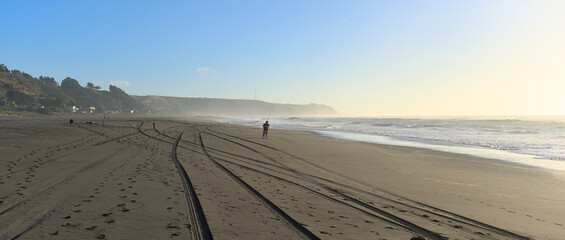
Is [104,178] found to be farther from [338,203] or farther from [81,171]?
[338,203]

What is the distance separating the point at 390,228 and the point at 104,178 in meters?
6.64

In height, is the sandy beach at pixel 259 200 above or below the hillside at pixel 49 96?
below

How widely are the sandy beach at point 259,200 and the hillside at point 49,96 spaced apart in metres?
79.0

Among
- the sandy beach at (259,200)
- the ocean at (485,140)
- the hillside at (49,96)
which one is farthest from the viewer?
the hillside at (49,96)

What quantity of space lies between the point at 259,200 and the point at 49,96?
118m

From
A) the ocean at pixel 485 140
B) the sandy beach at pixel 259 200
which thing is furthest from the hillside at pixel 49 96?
the sandy beach at pixel 259 200

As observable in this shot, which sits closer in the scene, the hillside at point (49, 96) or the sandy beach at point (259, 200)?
the sandy beach at point (259, 200)

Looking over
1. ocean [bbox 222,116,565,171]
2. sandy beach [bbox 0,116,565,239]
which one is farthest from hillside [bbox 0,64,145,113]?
sandy beach [bbox 0,116,565,239]

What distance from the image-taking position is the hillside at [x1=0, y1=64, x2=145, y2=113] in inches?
3041

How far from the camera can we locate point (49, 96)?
3799 inches

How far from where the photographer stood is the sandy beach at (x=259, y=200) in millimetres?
4340

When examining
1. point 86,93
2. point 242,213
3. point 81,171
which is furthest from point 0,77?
point 242,213

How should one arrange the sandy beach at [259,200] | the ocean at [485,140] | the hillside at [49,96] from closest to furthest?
the sandy beach at [259,200], the ocean at [485,140], the hillside at [49,96]

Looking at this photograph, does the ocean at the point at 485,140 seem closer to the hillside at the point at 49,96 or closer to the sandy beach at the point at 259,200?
the sandy beach at the point at 259,200
